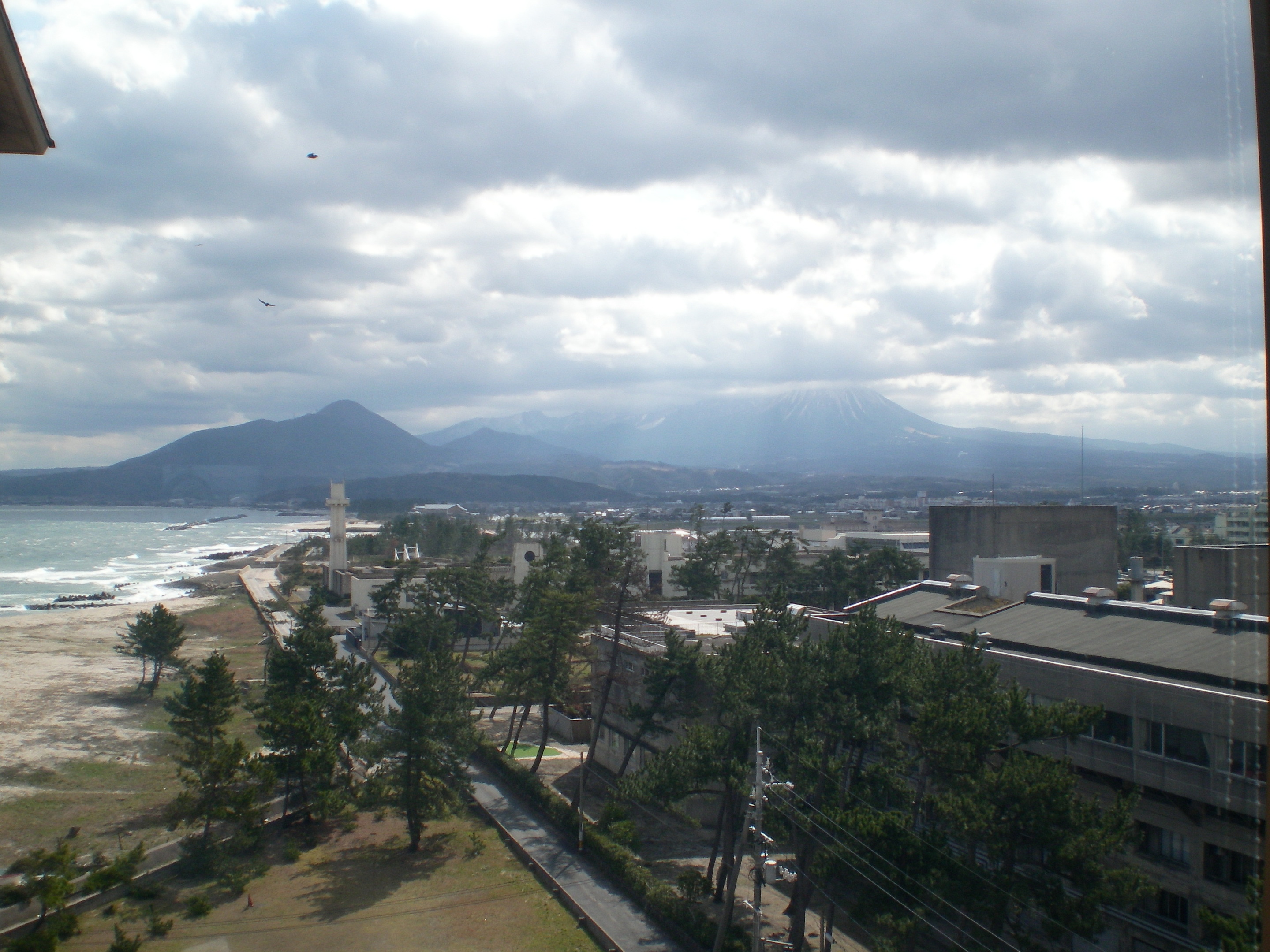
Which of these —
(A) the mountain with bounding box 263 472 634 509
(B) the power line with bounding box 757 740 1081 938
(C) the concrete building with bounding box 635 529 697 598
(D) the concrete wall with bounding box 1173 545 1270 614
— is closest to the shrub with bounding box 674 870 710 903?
(B) the power line with bounding box 757 740 1081 938

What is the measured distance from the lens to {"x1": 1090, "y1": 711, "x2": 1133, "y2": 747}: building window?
947cm

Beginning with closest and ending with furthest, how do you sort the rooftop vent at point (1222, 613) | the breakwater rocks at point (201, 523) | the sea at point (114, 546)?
the rooftop vent at point (1222, 613) → the sea at point (114, 546) → the breakwater rocks at point (201, 523)

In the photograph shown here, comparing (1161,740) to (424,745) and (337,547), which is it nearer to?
(424,745)

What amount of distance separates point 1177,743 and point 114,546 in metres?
109

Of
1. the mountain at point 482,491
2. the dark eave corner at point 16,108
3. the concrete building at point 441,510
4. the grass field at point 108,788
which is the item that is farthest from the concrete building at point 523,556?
the mountain at point 482,491

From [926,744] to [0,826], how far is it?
52.2 ft

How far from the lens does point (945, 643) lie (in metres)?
12.4

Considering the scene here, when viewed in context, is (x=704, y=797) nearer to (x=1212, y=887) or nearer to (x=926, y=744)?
(x=926, y=744)

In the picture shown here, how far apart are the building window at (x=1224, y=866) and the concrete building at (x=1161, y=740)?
0.01m

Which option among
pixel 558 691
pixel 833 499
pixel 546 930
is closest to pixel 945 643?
pixel 546 930

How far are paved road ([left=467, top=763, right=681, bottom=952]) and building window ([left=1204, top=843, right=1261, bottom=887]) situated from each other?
609 cm

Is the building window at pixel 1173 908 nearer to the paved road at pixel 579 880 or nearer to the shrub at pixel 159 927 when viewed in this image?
the paved road at pixel 579 880

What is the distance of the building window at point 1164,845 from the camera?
8836 mm

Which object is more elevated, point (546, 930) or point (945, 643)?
point (945, 643)
